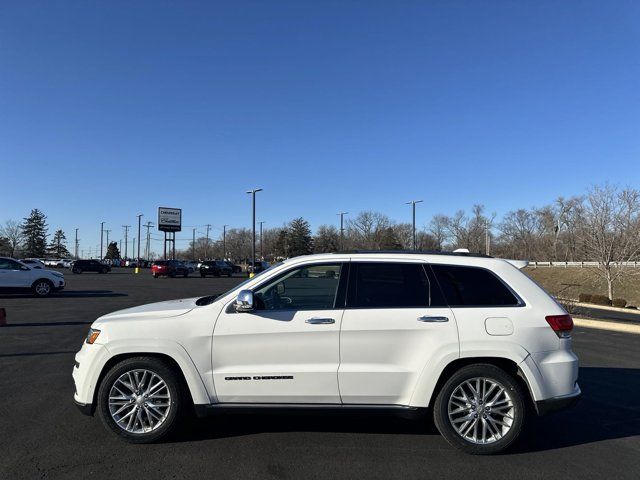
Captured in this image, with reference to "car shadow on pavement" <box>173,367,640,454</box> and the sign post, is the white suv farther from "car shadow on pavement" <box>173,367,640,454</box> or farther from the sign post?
the sign post

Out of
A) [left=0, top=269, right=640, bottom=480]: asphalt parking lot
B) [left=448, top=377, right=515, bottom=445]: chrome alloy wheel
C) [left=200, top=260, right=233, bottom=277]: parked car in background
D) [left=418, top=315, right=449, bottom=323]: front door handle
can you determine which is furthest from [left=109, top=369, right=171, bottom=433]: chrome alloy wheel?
[left=200, top=260, right=233, bottom=277]: parked car in background

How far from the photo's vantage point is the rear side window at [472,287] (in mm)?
4680

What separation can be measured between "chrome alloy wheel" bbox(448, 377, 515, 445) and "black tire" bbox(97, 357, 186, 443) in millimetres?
2563

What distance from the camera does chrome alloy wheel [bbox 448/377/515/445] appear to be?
452 cm

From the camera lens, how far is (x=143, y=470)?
406 centimetres

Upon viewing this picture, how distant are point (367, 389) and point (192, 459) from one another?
65.6 inches

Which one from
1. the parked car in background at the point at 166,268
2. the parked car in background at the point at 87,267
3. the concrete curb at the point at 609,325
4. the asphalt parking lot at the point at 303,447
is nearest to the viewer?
the asphalt parking lot at the point at 303,447

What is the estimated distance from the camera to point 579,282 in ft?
172

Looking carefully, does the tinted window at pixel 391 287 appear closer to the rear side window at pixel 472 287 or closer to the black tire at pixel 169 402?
the rear side window at pixel 472 287

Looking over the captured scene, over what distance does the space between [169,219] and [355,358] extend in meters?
76.5

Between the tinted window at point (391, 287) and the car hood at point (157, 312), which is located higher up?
the tinted window at point (391, 287)

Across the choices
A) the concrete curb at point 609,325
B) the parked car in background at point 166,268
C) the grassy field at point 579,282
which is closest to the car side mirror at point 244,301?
the concrete curb at point 609,325

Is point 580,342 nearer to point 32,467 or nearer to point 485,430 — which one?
point 485,430

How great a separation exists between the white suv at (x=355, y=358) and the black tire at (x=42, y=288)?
18.8 metres
